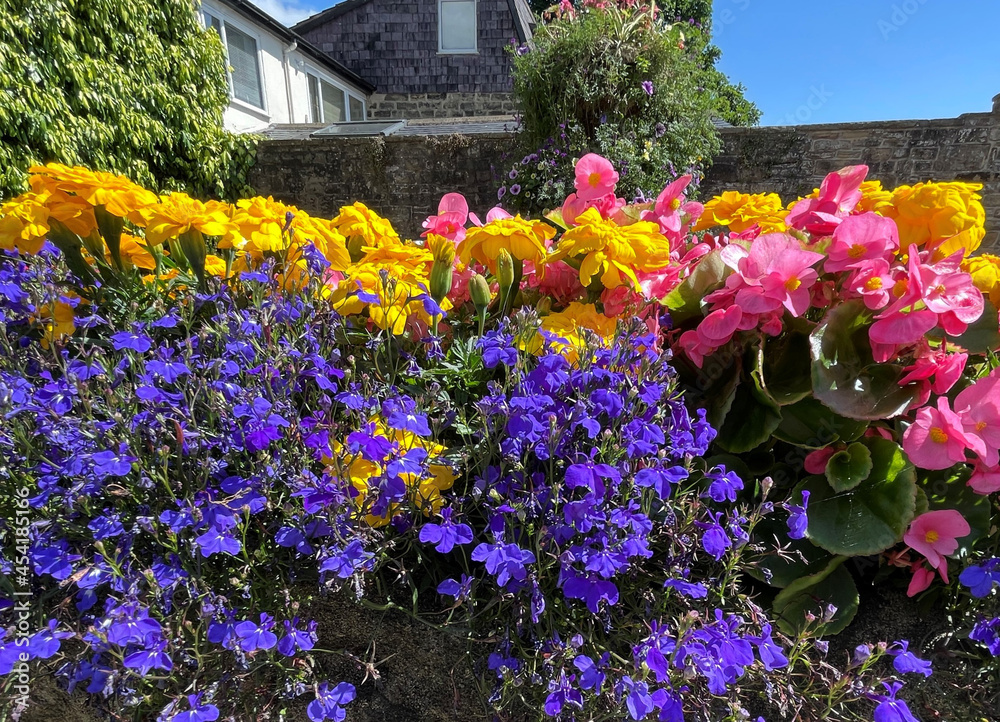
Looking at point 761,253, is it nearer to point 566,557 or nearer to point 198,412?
point 566,557

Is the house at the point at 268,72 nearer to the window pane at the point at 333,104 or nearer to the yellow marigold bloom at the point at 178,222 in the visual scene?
the window pane at the point at 333,104

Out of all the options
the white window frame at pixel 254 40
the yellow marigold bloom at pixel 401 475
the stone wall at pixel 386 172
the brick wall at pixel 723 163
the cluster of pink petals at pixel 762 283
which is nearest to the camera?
the yellow marigold bloom at pixel 401 475

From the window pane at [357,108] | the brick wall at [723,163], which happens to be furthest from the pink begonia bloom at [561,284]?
the window pane at [357,108]

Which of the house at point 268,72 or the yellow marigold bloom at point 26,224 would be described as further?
the house at point 268,72

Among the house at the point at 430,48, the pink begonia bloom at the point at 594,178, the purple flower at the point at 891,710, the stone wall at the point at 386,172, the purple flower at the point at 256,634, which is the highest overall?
the house at the point at 430,48

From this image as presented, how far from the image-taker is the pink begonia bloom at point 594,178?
57.0 inches

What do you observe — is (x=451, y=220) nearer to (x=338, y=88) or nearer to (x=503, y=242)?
(x=503, y=242)

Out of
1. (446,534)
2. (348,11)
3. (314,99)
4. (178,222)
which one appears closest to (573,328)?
(446,534)

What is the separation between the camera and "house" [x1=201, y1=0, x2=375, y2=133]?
8.73 m

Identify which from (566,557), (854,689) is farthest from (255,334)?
(854,689)

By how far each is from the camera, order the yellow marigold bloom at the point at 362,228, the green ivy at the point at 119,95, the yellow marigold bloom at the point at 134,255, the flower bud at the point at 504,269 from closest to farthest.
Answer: the flower bud at the point at 504,269 → the yellow marigold bloom at the point at 134,255 → the yellow marigold bloom at the point at 362,228 → the green ivy at the point at 119,95

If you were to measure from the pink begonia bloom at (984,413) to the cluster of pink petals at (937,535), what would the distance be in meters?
0.14

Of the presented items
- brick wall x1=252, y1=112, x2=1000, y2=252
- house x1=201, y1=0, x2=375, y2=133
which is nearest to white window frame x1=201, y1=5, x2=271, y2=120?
house x1=201, y1=0, x2=375, y2=133

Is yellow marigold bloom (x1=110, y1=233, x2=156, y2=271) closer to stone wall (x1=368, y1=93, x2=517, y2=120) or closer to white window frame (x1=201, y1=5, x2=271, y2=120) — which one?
white window frame (x1=201, y1=5, x2=271, y2=120)
